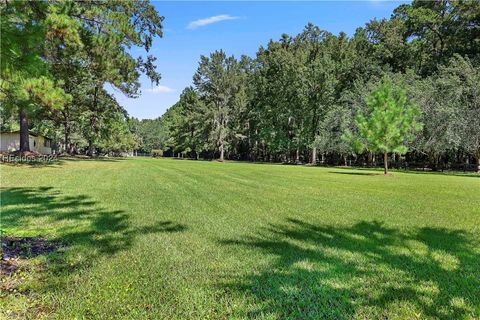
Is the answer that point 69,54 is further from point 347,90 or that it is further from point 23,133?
point 347,90

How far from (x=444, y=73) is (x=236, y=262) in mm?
35535

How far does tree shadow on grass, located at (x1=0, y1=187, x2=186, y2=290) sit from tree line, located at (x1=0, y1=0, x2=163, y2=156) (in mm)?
2415

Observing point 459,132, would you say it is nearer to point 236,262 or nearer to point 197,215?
point 197,215

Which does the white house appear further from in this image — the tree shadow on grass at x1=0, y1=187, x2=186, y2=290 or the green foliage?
the tree shadow on grass at x1=0, y1=187, x2=186, y2=290

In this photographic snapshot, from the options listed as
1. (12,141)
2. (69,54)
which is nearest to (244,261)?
(69,54)

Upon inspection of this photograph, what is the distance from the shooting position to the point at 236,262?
4.39 metres

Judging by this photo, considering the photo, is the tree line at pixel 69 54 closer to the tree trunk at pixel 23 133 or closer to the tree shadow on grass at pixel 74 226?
the tree trunk at pixel 23 133

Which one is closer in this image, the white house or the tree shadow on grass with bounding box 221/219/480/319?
the tree shadow on grass with bounding box 221/219/480/319

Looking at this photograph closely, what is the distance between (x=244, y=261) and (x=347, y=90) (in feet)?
143

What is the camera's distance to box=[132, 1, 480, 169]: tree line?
29812mm

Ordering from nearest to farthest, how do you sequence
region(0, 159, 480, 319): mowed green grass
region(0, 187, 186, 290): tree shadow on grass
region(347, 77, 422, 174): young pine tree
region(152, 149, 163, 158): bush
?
region(0, 159, 480, 319): mowed green grass → region(0, 187, 186, 290): tree shadow on grass → region(347, 77, 422, 174): young pine tree → region(152, 149, 163, 158): bush

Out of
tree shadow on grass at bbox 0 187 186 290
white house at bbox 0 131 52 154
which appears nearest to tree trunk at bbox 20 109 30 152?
white house at bbox 0 131 52 154

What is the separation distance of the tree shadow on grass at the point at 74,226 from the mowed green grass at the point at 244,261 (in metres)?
0.02

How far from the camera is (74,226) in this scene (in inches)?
241
